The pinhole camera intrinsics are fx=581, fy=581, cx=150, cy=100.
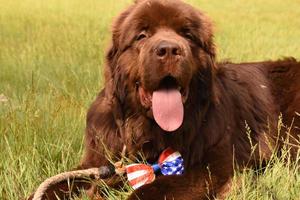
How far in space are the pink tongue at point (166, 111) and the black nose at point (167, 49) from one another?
29cm

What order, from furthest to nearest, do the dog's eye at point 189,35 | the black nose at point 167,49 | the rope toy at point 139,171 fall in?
1. the dog's eye at point 189,35
2. the rope toy at point 139,171
3. the black nose at point 167,49

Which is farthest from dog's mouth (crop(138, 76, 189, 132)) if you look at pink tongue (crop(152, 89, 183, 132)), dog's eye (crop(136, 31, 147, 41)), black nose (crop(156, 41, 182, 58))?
dog's eye (crop(136, 31, 147, 41))

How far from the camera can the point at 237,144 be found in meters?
4.46

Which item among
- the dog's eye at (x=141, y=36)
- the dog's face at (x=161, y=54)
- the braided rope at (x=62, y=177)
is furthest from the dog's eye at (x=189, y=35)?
the braided rope at (x=62, y=177)

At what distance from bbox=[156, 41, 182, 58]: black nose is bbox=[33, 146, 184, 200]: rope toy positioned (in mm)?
727

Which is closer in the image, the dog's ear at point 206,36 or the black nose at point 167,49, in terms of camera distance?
the black nose at point 167,49

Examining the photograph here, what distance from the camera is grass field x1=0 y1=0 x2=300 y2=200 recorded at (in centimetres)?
391

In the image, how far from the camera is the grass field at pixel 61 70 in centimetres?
391

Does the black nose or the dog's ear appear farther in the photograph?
the dog's ear

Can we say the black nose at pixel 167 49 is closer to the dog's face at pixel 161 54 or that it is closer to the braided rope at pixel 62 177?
the dog's face at pixel 161 54

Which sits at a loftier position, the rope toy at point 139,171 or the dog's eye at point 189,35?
the dog's eye at point 189,35

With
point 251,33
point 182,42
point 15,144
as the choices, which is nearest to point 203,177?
point 182,42

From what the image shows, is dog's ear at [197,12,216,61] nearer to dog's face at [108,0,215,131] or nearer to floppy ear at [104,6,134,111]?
dog's face at [108,0,215,131]

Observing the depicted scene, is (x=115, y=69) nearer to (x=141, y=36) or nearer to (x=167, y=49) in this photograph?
(x=141, y=36)
